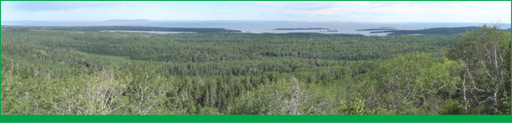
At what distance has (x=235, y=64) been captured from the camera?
15850 centimetres

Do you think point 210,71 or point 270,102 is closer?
point 270,102

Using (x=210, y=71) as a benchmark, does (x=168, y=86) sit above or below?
above

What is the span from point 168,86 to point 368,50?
7164 inches

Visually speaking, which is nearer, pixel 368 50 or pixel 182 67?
pixel 182 67

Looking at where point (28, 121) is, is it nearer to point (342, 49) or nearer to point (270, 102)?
point (270, 102)

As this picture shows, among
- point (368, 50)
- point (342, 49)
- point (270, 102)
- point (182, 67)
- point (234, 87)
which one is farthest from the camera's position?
point (342, 49)

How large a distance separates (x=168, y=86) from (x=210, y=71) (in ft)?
Answer: 415

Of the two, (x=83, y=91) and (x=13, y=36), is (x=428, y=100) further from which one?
(x=13, y=36)

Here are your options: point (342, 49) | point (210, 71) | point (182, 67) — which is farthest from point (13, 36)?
point (342, 49)

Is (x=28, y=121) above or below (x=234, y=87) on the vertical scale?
above

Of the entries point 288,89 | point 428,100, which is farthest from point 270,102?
point 428,100

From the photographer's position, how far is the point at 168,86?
16.1m

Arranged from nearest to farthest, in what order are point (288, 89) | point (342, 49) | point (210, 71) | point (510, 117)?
point (510, 117) < point (288, 89) < point (210, 71) < point (342, 49)

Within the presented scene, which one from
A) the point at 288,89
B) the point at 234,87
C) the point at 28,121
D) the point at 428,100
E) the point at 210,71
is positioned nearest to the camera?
the point at 28,121
